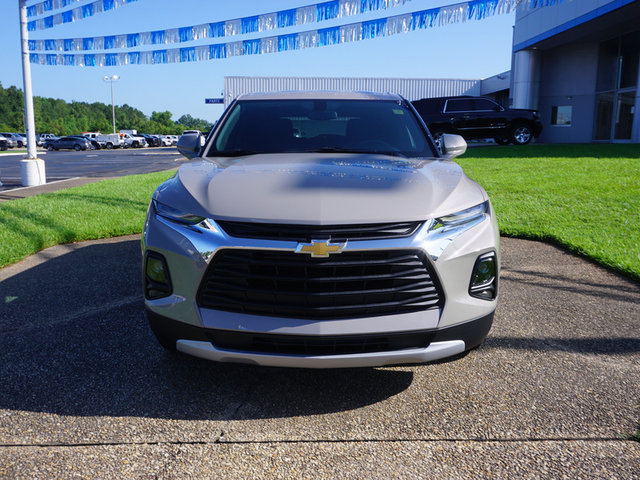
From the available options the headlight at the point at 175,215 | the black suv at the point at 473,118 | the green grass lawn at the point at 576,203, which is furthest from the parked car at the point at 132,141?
the headlight at the point at 175,215

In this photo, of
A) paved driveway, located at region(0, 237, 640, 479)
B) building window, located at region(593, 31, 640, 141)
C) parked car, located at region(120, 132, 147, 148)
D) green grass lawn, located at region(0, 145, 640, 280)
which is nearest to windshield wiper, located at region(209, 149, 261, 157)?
paved driveway, located at region(0, 237, 640, 479)

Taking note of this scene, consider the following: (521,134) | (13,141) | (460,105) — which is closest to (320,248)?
(460,105)

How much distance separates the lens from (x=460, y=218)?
2703mm

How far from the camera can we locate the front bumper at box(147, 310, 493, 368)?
2.47m

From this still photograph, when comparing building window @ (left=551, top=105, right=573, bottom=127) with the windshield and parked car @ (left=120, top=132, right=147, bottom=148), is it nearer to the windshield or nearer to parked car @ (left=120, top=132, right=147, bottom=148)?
the windshield

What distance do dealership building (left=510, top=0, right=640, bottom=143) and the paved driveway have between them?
2395cm

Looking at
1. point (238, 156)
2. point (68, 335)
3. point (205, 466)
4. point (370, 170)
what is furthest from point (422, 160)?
point (68, 335)

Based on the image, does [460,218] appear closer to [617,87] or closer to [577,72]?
[617,87]

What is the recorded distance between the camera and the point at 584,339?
11.7ft

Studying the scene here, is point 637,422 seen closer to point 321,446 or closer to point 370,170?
point 321,446

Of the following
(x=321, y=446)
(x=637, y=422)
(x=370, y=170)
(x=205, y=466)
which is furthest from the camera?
(x=370, y=170)

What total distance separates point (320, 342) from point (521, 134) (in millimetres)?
20925

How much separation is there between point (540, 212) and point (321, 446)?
21.1 feet

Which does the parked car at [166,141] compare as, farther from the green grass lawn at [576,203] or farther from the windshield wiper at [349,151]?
the windshield wiper at [349,151]
